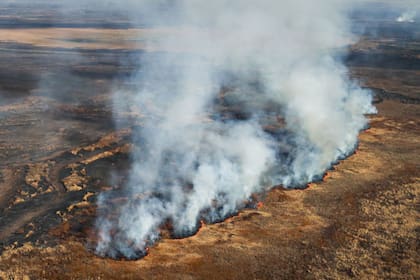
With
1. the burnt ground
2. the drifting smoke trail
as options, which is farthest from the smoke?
the burnt ground

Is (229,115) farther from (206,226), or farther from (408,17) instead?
(408,17)

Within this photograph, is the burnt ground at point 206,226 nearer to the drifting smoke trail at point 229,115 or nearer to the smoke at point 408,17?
the drifting smoke trail at point 229,115

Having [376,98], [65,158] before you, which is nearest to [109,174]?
[65,158]

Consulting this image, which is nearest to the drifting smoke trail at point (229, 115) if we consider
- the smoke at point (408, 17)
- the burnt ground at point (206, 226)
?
the burnt ground at point (206, 226)

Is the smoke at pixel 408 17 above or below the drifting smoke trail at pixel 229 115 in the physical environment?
above

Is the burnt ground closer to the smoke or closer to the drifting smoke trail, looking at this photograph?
the drifting smoke trail

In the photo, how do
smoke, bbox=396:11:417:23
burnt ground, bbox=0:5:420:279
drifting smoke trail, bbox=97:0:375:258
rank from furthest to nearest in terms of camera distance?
smoke, bbox=396:11:417:23 → drifting smoke trail, bbox=97:0:375:258 → burnt ground, bbox=0:5:420:279

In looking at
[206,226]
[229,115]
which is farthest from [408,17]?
[206,226]
